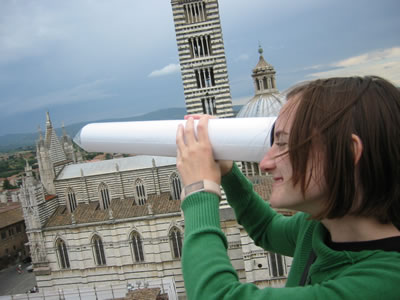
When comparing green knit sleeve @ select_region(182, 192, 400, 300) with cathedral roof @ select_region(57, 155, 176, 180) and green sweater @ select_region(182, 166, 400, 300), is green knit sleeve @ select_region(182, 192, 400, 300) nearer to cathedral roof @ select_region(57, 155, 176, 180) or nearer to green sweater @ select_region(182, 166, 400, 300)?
green sweater @ select_region(182, 166, 400, 300)

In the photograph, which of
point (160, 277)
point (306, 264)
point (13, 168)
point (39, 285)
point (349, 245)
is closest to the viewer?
point (349, 245)

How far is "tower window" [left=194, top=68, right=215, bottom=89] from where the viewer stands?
13508mm

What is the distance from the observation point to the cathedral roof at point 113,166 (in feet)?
57.0

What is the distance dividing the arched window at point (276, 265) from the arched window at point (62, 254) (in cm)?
986

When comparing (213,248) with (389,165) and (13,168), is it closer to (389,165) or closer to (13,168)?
(389,165)

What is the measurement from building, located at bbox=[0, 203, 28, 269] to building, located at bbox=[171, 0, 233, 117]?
55.5 ft

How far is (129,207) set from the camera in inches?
657

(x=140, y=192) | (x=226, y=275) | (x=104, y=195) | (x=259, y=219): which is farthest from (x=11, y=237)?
(x=226, y=275)

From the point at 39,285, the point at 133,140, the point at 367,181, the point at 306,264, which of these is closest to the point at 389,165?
the point at 367,181

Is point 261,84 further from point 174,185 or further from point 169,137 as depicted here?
point 169,137

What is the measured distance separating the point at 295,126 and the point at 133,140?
0.63 m

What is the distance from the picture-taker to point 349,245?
3.13ft

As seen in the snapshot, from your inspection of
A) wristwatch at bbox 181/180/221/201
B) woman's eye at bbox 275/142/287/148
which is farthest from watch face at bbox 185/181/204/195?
woman's eye at bbox 275/142/287/148

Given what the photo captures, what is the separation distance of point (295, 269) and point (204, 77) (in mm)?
12749
